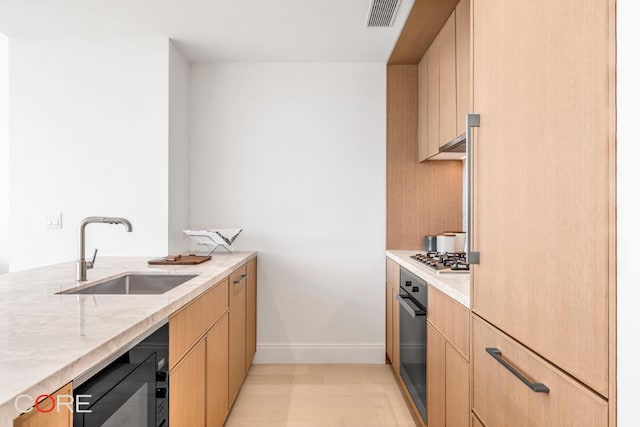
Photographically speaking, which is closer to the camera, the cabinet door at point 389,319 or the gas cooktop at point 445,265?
the gas cooktop at point 445,265

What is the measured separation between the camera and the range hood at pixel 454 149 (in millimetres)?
2482

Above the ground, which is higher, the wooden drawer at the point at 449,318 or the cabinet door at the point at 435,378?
the wooden drawer at the point at 449,318

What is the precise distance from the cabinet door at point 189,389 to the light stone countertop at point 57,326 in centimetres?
23

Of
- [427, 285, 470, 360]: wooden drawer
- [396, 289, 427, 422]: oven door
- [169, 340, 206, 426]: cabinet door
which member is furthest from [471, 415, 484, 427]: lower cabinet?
[169, 340, 206, 426]: cabinet door

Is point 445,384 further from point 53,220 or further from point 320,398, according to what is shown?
point 53,220

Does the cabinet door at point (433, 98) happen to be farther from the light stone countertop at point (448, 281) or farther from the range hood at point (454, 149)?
the light stone countertop at point (448, 281)

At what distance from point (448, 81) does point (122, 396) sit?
2349 mm

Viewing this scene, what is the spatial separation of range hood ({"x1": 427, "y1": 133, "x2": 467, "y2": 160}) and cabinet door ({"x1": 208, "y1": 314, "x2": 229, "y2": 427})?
5.15 ft

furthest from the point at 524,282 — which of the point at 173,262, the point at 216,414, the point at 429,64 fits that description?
the point at 429,64

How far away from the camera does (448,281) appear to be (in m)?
1.87

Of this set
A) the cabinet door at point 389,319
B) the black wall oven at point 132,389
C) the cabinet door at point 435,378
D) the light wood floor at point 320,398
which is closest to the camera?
the black wall oven at point 132,389
